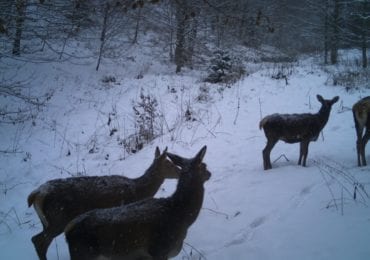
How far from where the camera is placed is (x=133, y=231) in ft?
13.6

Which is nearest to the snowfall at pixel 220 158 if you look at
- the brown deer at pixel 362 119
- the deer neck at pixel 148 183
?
the brown deer at pixel 362 119

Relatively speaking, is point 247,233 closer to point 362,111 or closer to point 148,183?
point 148,183

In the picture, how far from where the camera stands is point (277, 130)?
8375 mm

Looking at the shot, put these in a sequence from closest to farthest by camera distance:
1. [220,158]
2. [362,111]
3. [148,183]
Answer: [148,183] < [362,111] < [220,158]

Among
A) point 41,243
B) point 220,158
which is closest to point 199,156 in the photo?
point 41,243

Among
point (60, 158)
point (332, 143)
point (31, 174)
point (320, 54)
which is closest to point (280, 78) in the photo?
point (332, 143)

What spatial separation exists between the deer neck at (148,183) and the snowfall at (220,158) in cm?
94

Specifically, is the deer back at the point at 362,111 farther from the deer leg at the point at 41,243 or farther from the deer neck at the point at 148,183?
the deer leg at the point at 41,243

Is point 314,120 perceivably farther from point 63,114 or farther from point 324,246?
point 63,114

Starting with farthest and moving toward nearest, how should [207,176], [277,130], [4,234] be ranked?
1. [277,130]
2. [4,234]
3. [207,176]

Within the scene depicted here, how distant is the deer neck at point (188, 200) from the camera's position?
4488 mm

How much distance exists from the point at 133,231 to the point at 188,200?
799 mm

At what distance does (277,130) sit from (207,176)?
373cm

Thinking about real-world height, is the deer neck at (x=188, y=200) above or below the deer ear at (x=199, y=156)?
below
